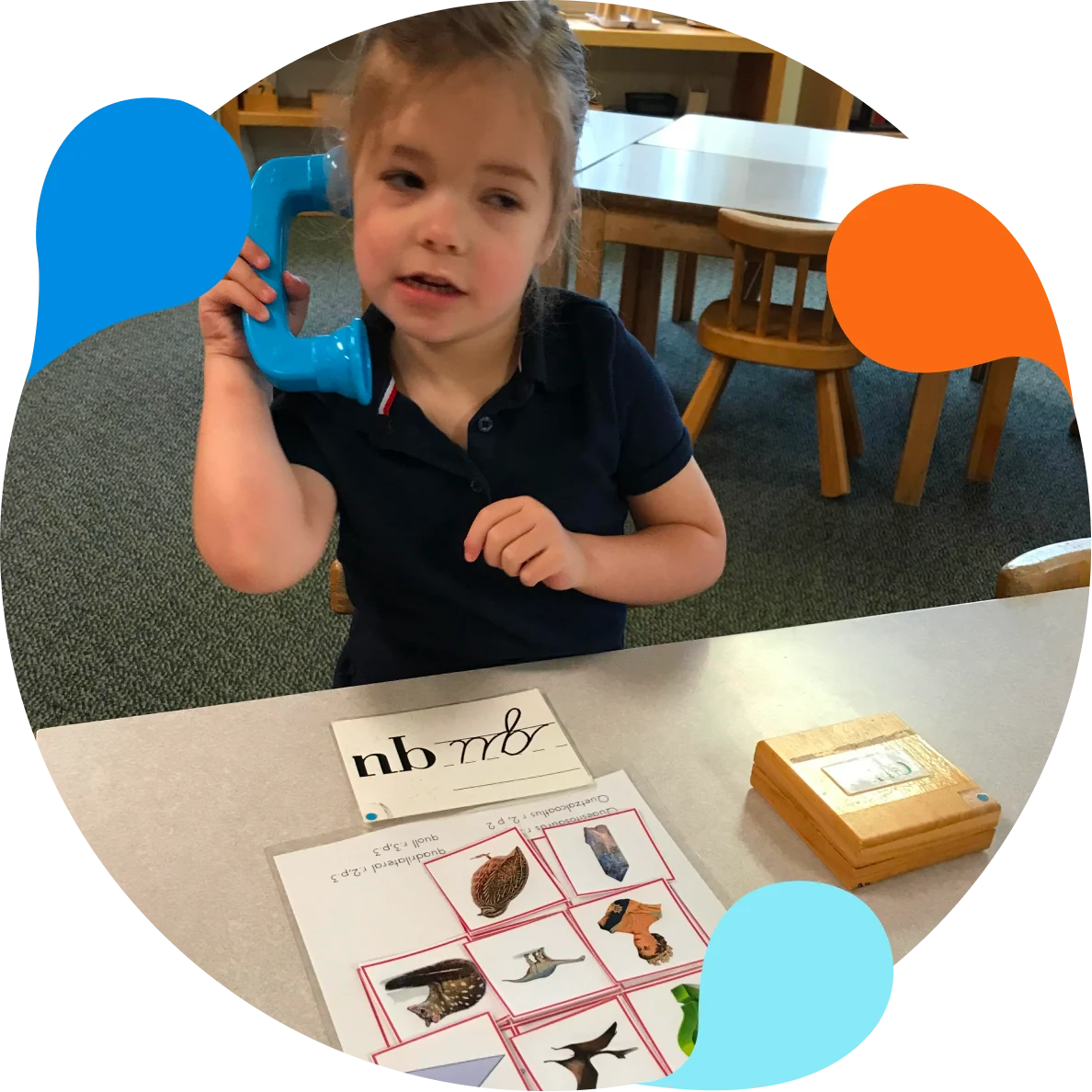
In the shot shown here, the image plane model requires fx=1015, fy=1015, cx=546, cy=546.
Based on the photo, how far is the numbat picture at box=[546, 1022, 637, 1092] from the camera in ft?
1.41

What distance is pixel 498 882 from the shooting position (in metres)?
0.52

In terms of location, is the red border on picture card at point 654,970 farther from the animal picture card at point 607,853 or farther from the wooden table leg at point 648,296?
the wooden table leg at point 648,296

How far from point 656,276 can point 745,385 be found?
28 centimetres

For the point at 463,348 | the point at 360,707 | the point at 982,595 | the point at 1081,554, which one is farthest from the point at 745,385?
the point at 360,707

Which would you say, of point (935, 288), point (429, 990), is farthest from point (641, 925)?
point (935, 288)

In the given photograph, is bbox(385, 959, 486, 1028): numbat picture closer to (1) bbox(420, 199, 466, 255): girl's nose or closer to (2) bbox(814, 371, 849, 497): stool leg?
(1) bbox(420, 199, 466, 255): girl's nose

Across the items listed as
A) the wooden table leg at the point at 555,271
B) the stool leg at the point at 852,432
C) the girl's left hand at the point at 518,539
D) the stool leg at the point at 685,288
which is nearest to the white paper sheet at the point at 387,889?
the girl's left hand at the point at 518,539

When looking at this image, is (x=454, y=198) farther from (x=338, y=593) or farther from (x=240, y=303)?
(x=338, y=593)

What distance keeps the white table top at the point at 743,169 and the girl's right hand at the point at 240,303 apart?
0.33 metres

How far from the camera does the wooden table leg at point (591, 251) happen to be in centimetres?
118

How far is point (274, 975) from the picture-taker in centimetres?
47

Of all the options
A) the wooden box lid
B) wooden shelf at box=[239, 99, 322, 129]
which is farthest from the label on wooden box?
wooden shelf at box=[239, 99, 322, 129]

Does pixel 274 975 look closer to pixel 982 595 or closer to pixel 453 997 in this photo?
pixel 453 997

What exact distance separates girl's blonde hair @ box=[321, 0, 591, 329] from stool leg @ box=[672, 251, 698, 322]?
1.57 meters
